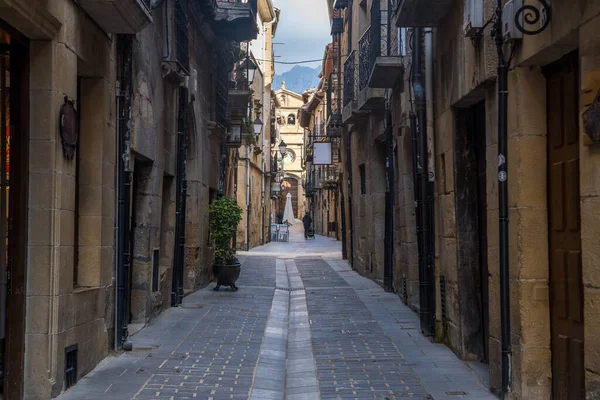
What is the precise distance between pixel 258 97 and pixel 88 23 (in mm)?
27167

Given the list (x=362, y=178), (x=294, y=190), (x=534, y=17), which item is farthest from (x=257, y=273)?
(x=294, y=190)

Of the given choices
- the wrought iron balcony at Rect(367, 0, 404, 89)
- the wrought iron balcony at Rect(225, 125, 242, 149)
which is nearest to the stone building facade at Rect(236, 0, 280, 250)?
the wrought iron balcony at Rect(225, 125, 242, 149)

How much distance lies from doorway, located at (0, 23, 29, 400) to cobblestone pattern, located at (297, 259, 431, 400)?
2.56 m

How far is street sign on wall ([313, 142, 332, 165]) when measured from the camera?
83.0 ft

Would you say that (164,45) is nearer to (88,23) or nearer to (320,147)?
(88,23)

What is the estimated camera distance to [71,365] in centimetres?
618

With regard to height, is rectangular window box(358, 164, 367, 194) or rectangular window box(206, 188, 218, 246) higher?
rectangular window box(358, 164, 367, 194)

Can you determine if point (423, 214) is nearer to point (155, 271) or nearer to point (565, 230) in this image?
point (565, 230)

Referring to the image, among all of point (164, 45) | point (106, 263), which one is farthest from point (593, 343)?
point (164, 45)

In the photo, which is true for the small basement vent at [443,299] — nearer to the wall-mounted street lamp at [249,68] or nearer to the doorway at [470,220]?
the doorway at [470,220]

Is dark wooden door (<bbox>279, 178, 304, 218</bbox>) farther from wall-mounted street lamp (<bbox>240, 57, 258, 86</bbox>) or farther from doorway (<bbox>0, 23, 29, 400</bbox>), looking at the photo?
doorway (<bbox>0, 23, 29, 400</bbox>)

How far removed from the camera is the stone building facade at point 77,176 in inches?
Answer: 221

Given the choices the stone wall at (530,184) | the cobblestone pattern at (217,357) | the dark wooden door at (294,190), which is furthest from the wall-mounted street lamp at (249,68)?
the dark wooden door at (294,190)

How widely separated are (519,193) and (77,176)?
4.24m
